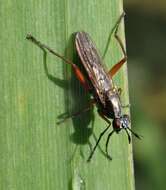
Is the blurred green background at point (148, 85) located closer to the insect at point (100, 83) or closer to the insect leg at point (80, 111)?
the insect at point (100, 83)

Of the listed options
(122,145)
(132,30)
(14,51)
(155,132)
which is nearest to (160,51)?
(132,30)

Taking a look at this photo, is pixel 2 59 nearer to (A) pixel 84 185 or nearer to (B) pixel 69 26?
(B) pixel 69 26

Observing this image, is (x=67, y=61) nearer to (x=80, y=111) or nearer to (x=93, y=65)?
(x=80, y=111)

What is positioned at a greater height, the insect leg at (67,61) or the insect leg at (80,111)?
the insect leg at (67,61)

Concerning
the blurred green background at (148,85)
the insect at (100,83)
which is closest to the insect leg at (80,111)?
the insect at (100,83)

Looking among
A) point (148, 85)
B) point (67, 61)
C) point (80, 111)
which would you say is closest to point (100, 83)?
point (80, 111)

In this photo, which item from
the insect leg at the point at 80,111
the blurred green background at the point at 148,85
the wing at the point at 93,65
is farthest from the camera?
the blurred green background at the point at 148,85
